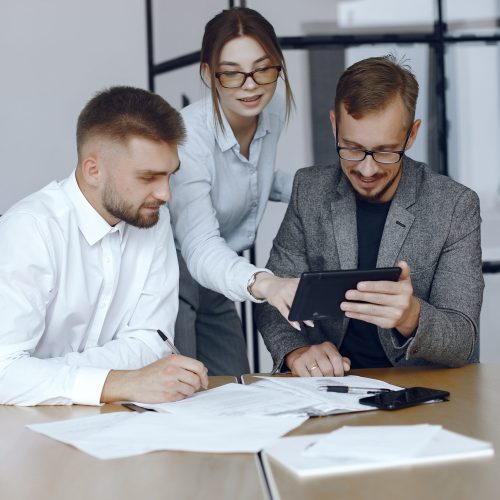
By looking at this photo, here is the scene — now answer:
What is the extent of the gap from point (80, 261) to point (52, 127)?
260 cm

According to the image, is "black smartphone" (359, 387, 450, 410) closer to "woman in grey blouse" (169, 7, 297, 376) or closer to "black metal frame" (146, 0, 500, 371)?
→ "woman in grey blouse" (169, 7, 297, 376)

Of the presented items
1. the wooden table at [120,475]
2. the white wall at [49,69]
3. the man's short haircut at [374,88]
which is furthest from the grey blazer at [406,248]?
the white wall at [49,69]

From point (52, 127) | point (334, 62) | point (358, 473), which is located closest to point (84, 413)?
point (358, 473)

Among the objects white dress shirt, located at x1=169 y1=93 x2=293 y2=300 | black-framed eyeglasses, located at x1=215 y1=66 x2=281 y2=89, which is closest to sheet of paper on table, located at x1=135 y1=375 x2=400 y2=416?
white dress shirt, located at x1=169 y1=93 x2=293 y2=300

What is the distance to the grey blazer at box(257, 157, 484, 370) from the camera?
216 cm

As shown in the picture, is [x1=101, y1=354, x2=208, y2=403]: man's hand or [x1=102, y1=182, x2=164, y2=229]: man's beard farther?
[x1=102, y1=182, x2=164, y2=229]: man's beard

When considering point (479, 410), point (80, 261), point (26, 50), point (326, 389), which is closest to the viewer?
point (479, 410)

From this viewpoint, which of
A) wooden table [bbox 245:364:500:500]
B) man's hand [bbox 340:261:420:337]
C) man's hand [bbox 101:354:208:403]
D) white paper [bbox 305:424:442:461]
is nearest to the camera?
wooden table [bbox 245:364:500:500]

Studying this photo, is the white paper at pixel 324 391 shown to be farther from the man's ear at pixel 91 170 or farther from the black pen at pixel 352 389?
the man's ear at pixel 91 170

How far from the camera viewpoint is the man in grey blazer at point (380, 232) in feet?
6.98

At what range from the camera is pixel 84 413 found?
165 centimetres

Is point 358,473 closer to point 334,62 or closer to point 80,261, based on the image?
point 80,261

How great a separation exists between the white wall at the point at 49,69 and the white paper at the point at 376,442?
3.37 metres

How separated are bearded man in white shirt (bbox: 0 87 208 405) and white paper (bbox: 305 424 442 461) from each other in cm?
68
